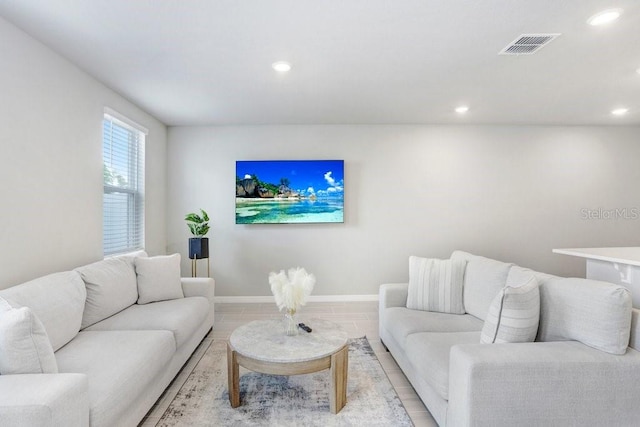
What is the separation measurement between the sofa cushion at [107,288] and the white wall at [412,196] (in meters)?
1.85

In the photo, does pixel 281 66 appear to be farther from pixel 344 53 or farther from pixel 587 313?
pixel 587 313

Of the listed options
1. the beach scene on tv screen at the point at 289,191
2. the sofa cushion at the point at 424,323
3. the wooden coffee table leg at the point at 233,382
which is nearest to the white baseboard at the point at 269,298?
the beach scene on tv screen at the point at 289,191

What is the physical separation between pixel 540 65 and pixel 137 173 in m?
4.37

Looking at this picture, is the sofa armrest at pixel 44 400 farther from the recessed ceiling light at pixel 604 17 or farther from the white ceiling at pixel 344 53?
the recessed ceiling light at pixel 604 17

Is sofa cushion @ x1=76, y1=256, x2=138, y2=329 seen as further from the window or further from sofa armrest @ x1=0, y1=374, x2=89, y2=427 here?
sofa armrest @ x1=0, y1=374, x2=89, y2=427

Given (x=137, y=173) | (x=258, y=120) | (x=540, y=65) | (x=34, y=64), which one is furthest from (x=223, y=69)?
(x=540, y=65)

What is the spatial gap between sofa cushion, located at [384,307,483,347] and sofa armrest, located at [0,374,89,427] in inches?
76.0

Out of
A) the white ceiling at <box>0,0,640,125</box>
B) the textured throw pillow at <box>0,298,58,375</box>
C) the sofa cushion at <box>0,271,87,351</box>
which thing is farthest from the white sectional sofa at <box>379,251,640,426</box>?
the sofa cushion at <box>0,271,87,351</box>

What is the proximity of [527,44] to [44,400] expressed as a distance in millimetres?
3513

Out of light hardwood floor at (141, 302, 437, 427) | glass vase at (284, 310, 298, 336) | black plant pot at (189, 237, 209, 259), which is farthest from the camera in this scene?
black plant pot at (189, 237, 209, 259)

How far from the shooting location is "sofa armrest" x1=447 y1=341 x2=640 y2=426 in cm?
160

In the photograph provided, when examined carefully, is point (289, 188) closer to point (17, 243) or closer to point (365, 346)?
point (365, 346)

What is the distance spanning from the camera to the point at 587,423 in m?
1.64

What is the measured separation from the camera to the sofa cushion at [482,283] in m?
2.59
